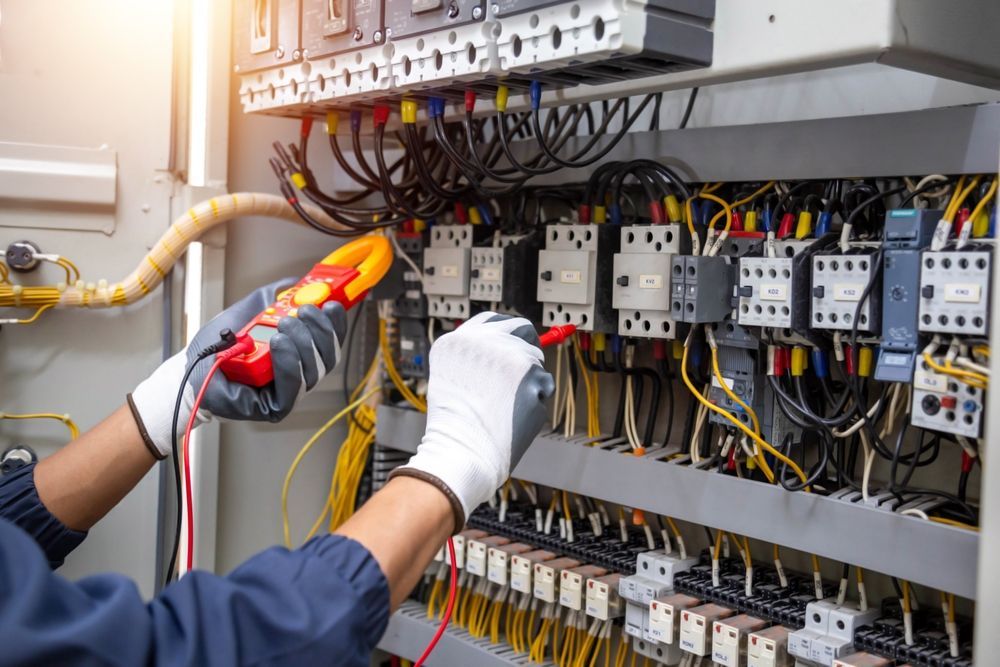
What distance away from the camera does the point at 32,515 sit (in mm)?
1326

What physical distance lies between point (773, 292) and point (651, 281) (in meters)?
0.22

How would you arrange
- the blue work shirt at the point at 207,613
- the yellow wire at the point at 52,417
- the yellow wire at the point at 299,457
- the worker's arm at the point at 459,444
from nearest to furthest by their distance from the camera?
the blue work shirt at the point at 207,613 → the worker's arm at the point at 459,444 → the yellow wire at the point at 52,417 → the yellow wire at the point at 299,457

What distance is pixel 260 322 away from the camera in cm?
146

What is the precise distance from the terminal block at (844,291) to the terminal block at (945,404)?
0.11m

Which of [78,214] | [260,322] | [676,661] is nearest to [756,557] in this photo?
[676,661]

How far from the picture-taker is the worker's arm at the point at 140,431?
1345 mm

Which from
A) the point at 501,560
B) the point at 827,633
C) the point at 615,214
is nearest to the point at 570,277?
the point at 615,214

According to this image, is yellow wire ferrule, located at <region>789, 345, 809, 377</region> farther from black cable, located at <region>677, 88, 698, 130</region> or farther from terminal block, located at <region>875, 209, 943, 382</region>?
black cable, located at <region>677, 88, 698, 130</region>

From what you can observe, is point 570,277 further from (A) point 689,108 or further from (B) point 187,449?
(B) point 187,449

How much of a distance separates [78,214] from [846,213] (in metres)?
1.44

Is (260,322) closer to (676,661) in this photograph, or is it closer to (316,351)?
(316,351)

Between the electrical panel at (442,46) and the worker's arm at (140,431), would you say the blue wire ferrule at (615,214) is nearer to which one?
the electrical panel at (442,46)

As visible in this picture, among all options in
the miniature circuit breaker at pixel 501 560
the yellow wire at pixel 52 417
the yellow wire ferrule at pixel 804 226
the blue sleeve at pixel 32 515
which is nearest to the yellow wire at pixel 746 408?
the yellow wire ferrule at pixel 804 226

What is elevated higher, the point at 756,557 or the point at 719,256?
the point at 719,256
